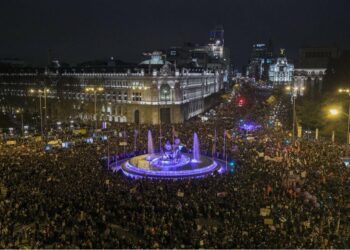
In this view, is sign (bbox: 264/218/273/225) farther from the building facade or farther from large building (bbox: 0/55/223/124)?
the building facade

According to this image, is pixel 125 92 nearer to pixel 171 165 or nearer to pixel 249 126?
pixel 249 126

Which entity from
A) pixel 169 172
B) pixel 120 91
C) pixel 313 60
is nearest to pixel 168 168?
pixel 169 172

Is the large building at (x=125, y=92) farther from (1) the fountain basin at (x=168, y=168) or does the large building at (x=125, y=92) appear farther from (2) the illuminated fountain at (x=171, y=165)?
(1) the fountain basin at (x=168, y=168)

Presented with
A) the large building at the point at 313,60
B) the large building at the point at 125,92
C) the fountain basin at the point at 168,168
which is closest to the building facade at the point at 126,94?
the large building at the point at 125,92

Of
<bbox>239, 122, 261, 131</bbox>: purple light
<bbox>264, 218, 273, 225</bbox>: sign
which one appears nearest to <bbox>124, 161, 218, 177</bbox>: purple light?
<bbox>264, 218, 273, 225</bbox>: sign

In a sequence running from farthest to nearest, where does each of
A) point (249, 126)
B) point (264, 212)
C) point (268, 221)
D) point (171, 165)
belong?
point (249, 126), point (171, 165), point (264, 212), point (268, 221)

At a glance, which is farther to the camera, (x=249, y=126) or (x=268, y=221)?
Answer: (x=249, y=126)
